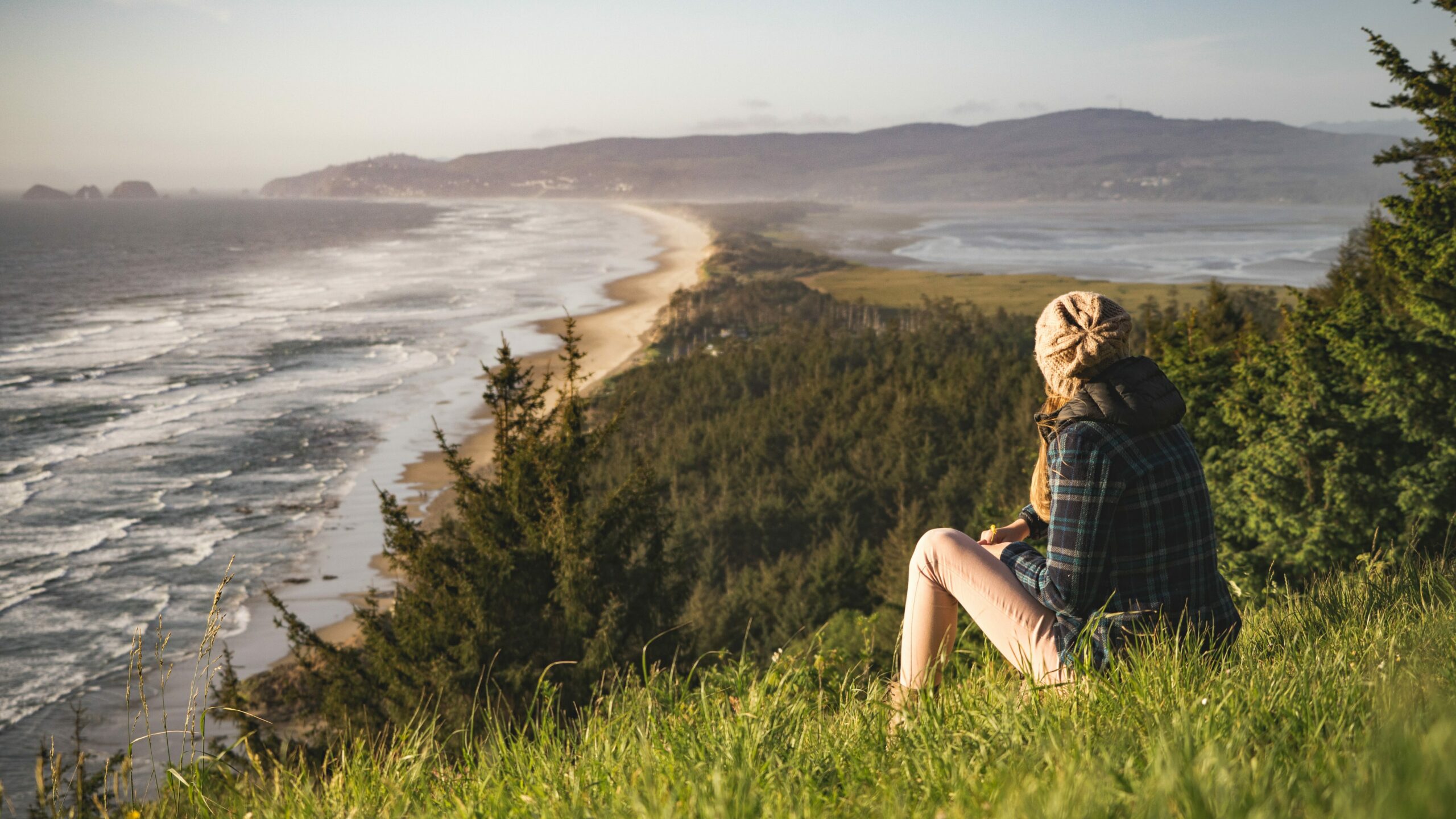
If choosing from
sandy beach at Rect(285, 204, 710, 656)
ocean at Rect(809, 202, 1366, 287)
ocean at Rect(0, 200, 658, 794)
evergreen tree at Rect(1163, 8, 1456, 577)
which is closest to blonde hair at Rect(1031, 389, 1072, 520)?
evergreen tree at Rect(1163, 8, 1456, 577)

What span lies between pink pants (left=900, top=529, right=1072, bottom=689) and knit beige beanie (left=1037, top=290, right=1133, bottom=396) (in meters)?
0.60

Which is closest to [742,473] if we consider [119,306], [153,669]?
[153,669]

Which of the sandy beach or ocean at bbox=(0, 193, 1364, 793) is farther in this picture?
the sandy beach

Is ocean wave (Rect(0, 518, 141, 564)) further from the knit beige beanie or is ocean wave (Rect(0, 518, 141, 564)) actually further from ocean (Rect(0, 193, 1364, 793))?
the knit beige beanie

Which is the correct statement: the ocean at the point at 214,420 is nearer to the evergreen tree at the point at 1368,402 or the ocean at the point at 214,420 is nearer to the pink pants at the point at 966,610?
the pink pants at the point at 966,610

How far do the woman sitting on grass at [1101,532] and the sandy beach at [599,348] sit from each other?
13.3 m

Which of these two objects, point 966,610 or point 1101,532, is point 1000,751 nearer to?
point 1101,532

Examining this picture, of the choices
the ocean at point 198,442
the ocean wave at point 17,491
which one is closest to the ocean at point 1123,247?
the ocean at point 198,442

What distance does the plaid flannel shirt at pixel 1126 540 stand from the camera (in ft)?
8.96

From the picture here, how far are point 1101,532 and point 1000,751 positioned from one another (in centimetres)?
88

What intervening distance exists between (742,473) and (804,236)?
12941cm

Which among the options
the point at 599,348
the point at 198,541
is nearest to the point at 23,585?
the point at 198,541

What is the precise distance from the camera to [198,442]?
1307 inches

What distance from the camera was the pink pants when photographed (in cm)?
299
